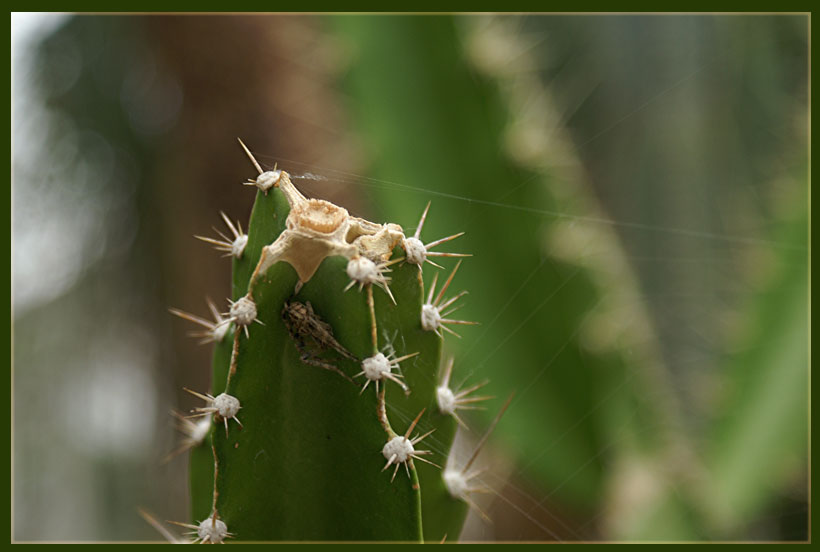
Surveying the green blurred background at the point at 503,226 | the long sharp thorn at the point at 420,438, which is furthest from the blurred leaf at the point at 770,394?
the long sharp thorn at the point at 420,438

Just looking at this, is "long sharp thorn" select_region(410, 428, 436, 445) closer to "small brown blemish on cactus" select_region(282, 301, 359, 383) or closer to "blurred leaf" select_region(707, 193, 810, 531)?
"small brown blemish on cactus" select_region(282, 301, 359, 383)

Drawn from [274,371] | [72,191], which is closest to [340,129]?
[274,371]

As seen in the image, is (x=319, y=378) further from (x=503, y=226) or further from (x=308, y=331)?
(x=503, y=226)

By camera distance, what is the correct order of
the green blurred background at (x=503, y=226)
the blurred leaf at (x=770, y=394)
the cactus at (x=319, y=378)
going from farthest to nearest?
1. the blurred leaf at (x=770, y=394)
2. the green blurred background at (x=503, y=226)
3. the cactus at (x=319, y=378)

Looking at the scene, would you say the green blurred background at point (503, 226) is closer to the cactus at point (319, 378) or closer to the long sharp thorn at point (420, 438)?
the cactus at point (319, 378)

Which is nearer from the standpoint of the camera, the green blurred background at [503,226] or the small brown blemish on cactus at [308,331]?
the small brown blemish on cactus at [308,331]

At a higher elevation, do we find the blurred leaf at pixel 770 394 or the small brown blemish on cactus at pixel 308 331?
the small brown blemish on cactus at pixel 308 331

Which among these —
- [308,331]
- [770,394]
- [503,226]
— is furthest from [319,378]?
[770,394]

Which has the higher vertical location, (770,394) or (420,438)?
(420,438)
